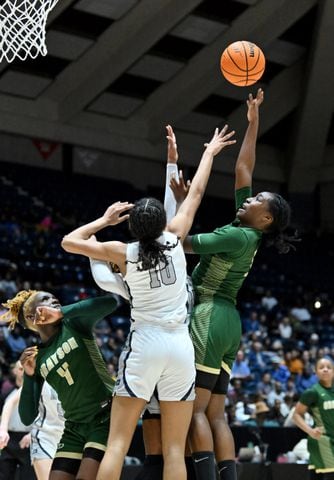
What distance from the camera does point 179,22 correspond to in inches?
763

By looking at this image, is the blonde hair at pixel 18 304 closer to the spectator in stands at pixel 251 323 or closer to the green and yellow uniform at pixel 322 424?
the green and yellow uniform at pixel 322 424

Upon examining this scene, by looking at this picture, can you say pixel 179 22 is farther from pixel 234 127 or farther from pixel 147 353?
pixel 147 353

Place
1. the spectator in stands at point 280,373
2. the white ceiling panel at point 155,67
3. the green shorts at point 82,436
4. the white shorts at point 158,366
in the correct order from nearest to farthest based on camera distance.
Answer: the white shorts at point 158,366, the green shorts at point 82,436, the spectator in stands at point 280,373, the white ceiling panel at point 155,67

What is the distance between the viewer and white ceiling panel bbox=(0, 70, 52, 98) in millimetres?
20203

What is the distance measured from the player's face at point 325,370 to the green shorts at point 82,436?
12.0 feet

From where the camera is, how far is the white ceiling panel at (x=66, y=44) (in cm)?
1894

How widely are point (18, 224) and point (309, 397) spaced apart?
11.9 metres

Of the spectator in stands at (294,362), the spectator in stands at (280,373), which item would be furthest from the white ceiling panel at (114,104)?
the spectator in stands at (280,373)

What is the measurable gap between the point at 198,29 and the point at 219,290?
15.5 meters

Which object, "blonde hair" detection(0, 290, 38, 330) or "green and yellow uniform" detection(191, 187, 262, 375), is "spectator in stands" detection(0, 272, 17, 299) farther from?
"green and yellow uniform" detection(191, 187, 262, 375)

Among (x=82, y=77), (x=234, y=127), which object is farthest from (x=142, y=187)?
(x=82, y=77)

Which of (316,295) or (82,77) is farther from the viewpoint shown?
(316,295)

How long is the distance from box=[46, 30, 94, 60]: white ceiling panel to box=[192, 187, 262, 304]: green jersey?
1459 centimetres

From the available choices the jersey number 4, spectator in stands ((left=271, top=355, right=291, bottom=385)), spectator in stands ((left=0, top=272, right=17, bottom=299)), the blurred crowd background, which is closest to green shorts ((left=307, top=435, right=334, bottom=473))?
the jersey number 4
